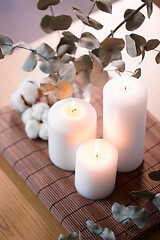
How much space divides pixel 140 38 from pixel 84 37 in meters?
0.11

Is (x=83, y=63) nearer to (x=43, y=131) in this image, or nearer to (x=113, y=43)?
(x=113, y=43)

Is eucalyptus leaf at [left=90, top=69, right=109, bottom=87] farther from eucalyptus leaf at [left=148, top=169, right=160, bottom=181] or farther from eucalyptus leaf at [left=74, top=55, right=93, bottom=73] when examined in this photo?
eucalyptus leaf at [left=148, top=169, right=160, bottom=181]

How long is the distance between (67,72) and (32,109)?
179 millimetres

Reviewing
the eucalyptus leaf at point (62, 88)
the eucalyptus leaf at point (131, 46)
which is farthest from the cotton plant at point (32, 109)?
the eucalyptus leaf at point (131, 46)

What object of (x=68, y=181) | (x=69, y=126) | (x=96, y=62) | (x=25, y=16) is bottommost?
(x=25, y=16)

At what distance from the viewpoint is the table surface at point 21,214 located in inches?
31.6

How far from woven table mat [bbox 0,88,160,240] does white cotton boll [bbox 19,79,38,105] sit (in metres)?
0.05

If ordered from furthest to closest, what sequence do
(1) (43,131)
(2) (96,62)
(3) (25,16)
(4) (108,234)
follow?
(3) (25,16)
(1) (43,131)
(2) (96,62)
(4) (108,234)

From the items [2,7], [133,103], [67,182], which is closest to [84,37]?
[133,103]

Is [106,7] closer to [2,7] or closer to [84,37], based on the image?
[84,37]

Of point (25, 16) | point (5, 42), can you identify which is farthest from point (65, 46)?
point (25, 16)

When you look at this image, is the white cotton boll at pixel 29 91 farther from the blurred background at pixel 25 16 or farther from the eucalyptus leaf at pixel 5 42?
the blurred background at pixel 25 16

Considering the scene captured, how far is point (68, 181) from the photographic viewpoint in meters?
0.87

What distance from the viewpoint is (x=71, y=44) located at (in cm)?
88
